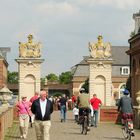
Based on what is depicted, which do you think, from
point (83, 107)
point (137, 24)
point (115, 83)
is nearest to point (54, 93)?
point (115, 83)

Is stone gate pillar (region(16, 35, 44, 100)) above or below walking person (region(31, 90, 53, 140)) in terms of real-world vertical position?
above

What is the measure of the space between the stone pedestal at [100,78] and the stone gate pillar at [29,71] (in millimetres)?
3613

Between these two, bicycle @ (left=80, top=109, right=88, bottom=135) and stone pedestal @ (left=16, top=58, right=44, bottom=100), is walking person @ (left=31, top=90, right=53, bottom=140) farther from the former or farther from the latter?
stone pedestal @ (left=16, top=58, right=44, bottom=100)

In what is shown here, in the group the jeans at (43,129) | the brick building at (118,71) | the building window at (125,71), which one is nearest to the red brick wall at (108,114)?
the jeans at (43,129)

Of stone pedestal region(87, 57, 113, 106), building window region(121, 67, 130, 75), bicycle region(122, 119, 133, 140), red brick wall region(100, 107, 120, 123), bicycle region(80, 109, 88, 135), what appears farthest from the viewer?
building window region(121, 67, 130, 75)

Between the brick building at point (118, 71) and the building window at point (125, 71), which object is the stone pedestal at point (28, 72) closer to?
the brick building at point (118, 71)

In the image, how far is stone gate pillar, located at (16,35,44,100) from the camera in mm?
39969

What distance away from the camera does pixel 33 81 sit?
4050cm

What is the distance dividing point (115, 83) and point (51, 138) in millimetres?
78588

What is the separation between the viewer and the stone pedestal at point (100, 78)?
1613 inches

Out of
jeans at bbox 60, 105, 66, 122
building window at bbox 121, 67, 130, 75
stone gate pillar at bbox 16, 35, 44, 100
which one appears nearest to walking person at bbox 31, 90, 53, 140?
jeans at bbox 60, 105, 66, 122

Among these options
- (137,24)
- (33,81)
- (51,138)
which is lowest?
(51,138)

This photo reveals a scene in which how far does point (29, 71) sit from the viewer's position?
40031 mm

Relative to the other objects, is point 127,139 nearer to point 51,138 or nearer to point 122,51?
point 51,138
